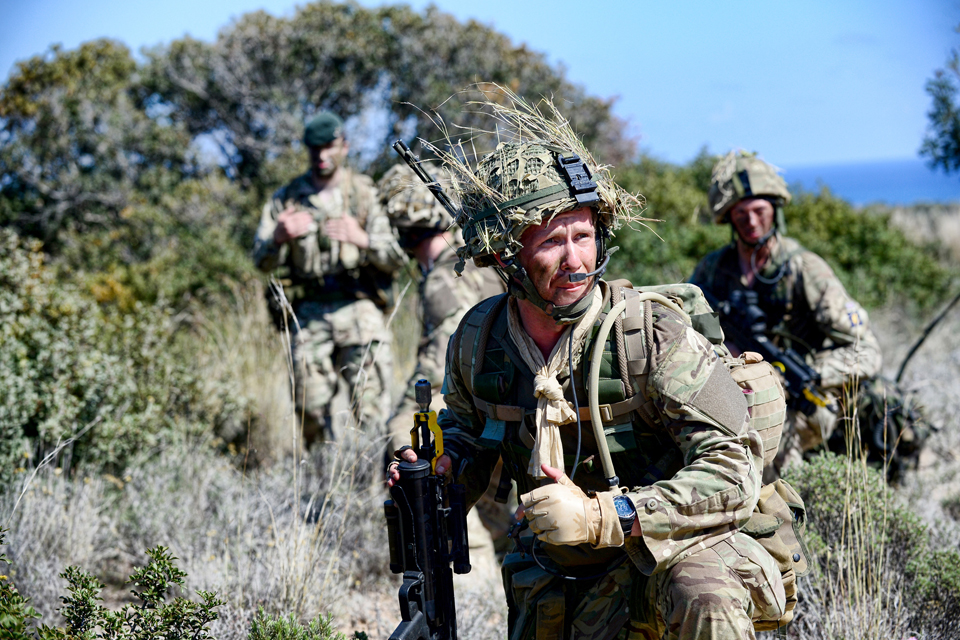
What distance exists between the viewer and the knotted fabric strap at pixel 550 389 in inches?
91.0

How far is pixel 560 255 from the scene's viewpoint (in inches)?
91.7

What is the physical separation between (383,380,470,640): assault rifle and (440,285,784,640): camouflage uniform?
7.4 inches

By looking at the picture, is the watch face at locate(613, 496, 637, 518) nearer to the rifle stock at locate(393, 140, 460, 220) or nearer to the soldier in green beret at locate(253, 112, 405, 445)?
the rifle stock at locate(393, 140, 460, 220)

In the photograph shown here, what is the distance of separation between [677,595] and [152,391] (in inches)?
147

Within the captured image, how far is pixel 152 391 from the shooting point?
4891 mm

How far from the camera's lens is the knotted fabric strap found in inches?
91.0

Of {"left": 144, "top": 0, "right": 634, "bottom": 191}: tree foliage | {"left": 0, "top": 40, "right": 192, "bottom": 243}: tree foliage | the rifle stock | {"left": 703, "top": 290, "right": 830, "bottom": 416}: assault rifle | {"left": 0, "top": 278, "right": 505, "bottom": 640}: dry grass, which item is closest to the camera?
the rifle stock

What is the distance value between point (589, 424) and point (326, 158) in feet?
11.5

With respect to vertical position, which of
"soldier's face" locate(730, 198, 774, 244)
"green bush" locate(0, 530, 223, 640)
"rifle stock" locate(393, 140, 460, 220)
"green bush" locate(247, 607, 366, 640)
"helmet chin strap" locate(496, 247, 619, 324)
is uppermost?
"soldier's face" locate(730, 198, 774, 244)

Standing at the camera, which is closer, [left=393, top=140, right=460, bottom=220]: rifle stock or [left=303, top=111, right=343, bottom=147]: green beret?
[left=393, top=140, right=460, bottom=220]: rifle stock

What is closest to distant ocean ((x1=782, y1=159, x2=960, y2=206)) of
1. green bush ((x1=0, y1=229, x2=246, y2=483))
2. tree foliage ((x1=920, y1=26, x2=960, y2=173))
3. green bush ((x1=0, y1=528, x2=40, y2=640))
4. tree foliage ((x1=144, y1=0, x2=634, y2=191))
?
tree foliage ((x1=920, y1=26, x2=960, y2=173))

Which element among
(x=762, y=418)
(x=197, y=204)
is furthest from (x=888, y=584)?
(x=197, y=204)

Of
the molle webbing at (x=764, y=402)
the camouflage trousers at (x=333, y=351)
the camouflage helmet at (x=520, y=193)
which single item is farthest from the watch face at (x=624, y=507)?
the camouflage trousers at (x=333, y=351)

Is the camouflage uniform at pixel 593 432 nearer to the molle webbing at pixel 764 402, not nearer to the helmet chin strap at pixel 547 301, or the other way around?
the helmet chin strap at pixel 547 301
